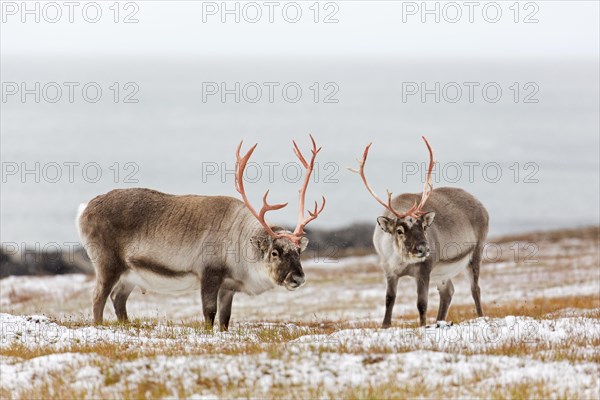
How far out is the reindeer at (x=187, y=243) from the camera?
14.4 metres

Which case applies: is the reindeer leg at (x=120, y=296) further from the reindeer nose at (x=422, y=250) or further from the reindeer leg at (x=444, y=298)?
the reindeer leg at (x=444, y=298)

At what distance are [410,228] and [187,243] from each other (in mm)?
4219

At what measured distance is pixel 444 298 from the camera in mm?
17734

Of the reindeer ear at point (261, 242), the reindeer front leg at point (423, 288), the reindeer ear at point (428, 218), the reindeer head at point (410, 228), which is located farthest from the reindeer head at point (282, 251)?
the reindeer front leg at point (423, 288)

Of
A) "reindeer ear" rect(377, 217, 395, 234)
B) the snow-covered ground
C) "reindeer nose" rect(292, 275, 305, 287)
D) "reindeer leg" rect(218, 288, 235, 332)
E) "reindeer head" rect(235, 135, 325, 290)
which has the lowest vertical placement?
the snow-covered ground

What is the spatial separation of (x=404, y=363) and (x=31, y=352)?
506 cm

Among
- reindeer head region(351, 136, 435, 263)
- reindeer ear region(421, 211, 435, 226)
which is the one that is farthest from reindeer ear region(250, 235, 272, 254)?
reindeer ear region(421, 211, 435, 226)

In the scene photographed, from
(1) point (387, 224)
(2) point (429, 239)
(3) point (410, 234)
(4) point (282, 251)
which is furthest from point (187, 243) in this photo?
(2) point (429, 239)

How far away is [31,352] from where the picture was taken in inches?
436

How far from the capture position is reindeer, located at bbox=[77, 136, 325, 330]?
569 inches

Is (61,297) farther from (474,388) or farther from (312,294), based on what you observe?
(474,388)

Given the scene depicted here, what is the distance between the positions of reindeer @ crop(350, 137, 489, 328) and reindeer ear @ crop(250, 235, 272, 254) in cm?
253

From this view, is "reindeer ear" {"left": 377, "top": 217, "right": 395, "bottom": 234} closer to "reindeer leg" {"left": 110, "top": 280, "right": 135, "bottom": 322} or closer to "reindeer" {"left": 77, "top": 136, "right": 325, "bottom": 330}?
"reindeer" {"left": 77, "top": 136, "right": 325, "bottom": 330}

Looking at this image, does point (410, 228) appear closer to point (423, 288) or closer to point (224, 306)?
point (423, 288)
